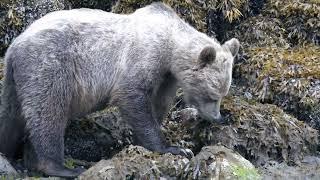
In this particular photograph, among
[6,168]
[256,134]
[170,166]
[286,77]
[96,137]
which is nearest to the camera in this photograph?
[170,166]

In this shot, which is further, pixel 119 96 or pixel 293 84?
pixel 293 84

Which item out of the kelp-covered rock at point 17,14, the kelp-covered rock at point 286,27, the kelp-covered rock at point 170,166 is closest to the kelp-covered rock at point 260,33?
the kelp-covered rock at point 286,27

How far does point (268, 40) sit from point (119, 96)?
11.7 ft

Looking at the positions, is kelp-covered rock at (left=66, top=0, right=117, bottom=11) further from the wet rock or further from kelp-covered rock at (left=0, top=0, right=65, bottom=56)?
the wet rock

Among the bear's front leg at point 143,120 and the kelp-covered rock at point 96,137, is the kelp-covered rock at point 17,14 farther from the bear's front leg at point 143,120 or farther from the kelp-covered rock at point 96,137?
the bear's front leg at point 143,120

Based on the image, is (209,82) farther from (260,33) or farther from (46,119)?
(260,33)

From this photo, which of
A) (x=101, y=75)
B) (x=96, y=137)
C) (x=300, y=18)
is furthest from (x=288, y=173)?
(x=300, y=18)

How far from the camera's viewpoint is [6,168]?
8.15 metres

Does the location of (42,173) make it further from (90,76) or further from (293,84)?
(293,84)

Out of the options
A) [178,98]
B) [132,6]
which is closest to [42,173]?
[178,98]

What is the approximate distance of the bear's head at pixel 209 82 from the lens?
8.66 meters

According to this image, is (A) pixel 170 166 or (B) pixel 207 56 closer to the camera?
(A) pixel 170 166

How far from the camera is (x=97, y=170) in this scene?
748cm

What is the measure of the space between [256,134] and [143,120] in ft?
5.09
